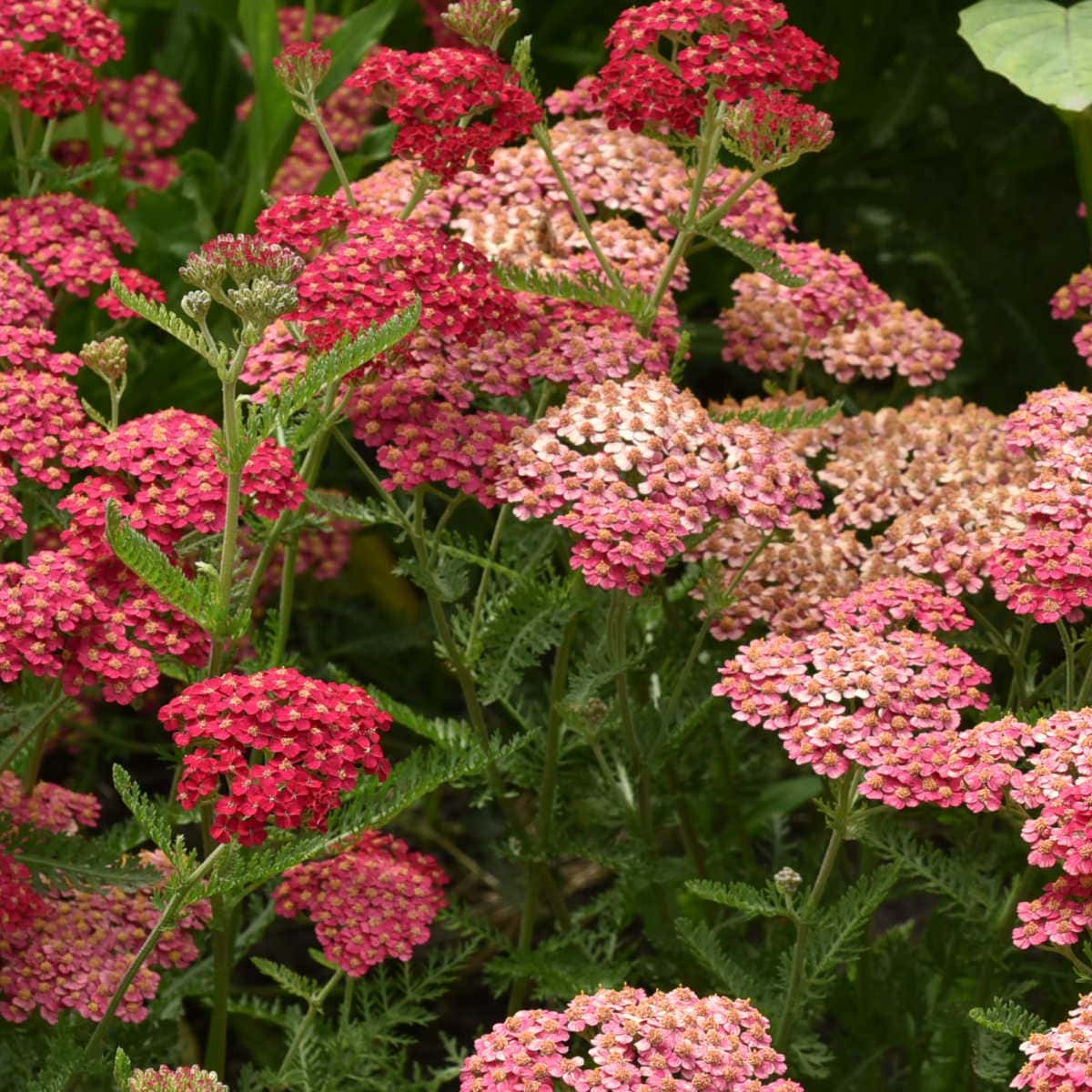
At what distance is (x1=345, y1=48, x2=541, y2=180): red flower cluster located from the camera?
317 cm

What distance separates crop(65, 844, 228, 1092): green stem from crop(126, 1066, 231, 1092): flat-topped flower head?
0.78ft

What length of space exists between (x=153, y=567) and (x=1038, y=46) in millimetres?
2052

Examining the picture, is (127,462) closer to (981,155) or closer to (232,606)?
(232,606)

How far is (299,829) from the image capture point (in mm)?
3098

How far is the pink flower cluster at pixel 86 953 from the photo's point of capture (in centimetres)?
296

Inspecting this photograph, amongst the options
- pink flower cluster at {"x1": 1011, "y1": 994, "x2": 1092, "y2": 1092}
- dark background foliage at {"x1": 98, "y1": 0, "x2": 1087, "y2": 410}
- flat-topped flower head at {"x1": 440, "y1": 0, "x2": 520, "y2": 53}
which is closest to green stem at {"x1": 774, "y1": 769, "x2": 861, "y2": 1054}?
pink flower cluster at {"x1": 1011, "y1": 994, "x2": 1092, "y2": 1092}

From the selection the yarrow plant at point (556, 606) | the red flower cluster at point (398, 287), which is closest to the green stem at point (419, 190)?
the yarrow plant at point (556, 606)

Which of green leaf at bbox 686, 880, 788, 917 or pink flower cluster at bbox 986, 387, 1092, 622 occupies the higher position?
pink flower cluster at bbox 986, 387, 1092, 622

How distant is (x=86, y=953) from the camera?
302 centimetres

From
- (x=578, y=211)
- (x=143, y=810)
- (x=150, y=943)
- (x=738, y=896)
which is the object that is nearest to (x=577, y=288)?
(x=578, y=211)

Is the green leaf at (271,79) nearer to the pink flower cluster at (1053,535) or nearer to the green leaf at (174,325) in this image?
the green leaf at (174,325)

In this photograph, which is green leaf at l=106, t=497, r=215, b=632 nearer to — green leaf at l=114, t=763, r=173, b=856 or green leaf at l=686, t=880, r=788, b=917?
green leaf at l=114, t=763, r=173, b=856

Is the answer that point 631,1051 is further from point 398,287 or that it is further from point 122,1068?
point 398,287

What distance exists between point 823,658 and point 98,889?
3.70 feet
